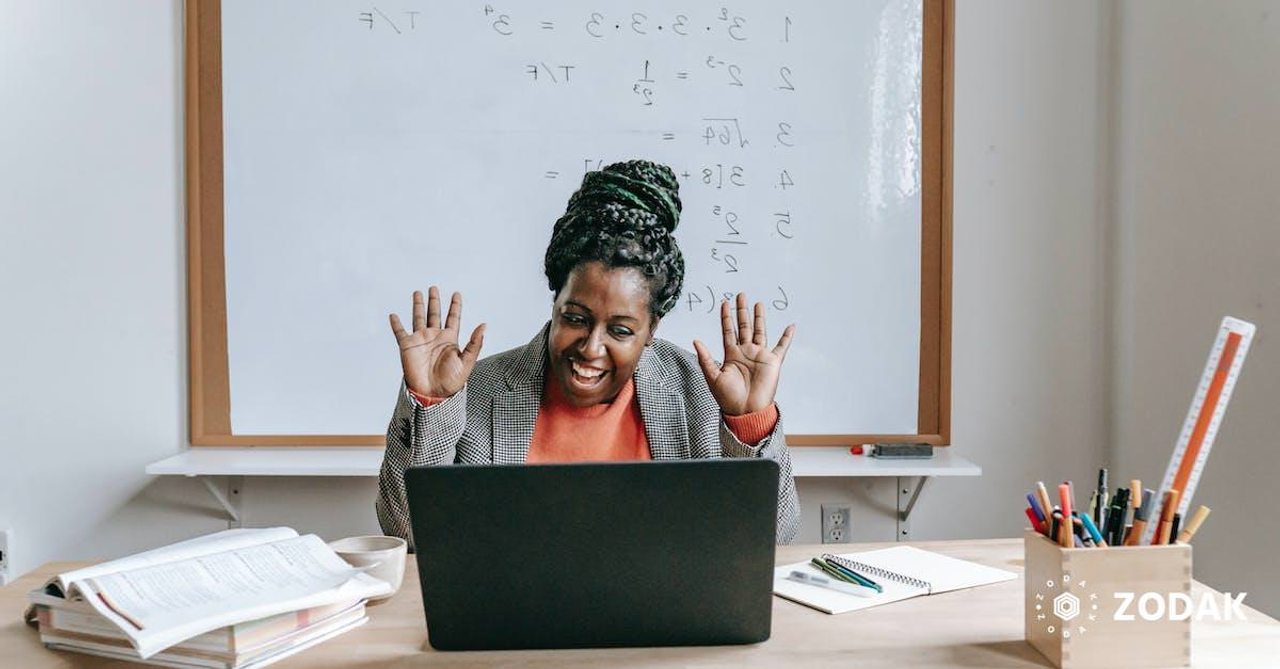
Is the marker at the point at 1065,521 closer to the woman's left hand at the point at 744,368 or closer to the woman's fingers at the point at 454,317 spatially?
the woman's left hand at the point at 744,368

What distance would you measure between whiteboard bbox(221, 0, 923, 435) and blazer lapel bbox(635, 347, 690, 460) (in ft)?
2.26

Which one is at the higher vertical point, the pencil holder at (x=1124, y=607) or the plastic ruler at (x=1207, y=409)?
the plastic ruler at (x=1207, y=409)

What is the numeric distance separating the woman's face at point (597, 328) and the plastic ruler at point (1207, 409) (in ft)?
3.09

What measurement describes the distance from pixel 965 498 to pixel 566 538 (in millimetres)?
1886

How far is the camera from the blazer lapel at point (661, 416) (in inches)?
67.9

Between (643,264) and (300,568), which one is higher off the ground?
(643,264)

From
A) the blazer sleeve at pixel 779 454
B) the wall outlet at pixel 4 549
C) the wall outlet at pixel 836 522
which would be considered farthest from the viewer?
the wall outlet at pixel 836 522

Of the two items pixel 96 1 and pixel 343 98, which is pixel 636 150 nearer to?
pixel 343 98

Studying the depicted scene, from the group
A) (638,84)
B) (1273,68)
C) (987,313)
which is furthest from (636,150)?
(1273,68)

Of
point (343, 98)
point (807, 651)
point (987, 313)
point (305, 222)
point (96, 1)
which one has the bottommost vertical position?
point (807, 651)

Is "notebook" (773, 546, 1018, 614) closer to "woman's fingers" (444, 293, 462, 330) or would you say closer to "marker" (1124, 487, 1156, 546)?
"marker" (1124, 487, 1156, 546)

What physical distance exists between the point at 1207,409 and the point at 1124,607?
0.20 meters

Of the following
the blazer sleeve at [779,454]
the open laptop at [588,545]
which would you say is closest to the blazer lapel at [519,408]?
the blazer sleeve at [779,454]

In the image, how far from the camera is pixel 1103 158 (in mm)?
2498
